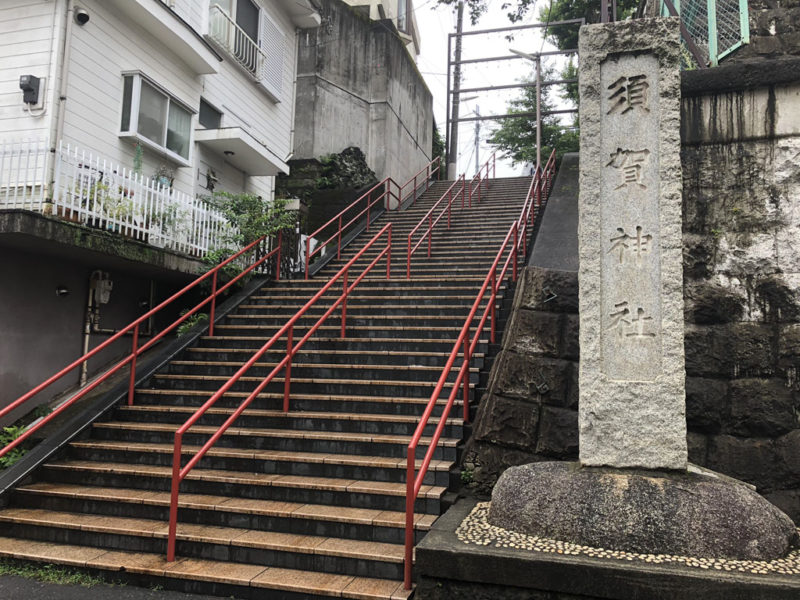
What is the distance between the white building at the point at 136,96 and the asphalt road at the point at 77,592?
4.46m

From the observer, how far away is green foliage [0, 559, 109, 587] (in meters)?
4.29

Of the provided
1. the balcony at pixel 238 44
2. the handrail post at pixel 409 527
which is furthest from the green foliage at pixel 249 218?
the handrail post at pixel 409 527

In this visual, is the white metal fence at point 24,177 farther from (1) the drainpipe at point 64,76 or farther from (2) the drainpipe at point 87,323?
(2) the drainpipe at point 87,323

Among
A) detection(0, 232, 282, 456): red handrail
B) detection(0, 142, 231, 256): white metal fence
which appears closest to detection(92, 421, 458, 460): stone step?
detection(0, 232, 282, 456): red handrail

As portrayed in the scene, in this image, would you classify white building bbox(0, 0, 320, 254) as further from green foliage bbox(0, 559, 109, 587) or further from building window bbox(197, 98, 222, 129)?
green foliage bbox(0, 559, 109, 587)

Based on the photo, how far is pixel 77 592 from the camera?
Result: 4.12m

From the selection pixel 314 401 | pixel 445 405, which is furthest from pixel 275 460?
pixel 445 405

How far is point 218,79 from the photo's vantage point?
12398 millimetres

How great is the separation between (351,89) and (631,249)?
16.3 m

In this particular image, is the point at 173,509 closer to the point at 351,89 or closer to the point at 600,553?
the point at 600,553

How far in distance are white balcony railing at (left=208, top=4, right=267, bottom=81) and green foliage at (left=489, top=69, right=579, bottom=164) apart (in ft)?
42.9

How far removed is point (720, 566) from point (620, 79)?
10.7ft

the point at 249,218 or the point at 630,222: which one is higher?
the point at 249,218

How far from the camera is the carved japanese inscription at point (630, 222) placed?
4137 millimetres
